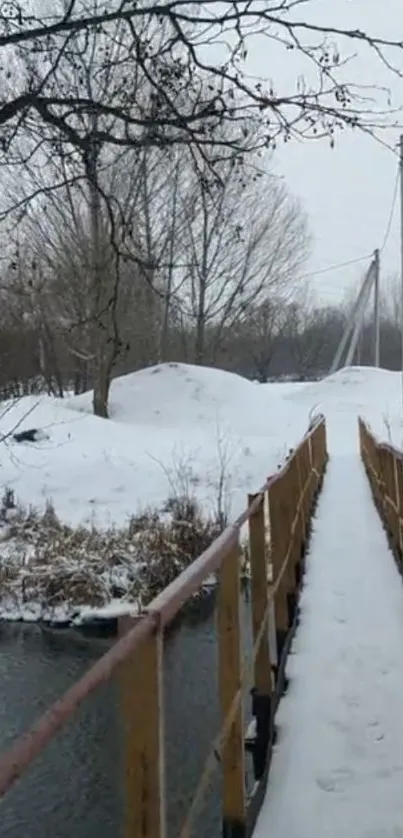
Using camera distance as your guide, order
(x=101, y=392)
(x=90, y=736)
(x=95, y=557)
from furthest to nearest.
Answer: (x=101, y=392)
(x=95, y=557)
(x=90, y=736)

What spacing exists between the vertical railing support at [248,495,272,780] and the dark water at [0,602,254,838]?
0.83 meters

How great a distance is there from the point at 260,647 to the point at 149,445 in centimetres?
1554

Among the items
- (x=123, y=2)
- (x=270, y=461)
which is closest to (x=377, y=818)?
(x=123, y=2)

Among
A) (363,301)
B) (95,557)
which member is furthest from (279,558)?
(363,301)

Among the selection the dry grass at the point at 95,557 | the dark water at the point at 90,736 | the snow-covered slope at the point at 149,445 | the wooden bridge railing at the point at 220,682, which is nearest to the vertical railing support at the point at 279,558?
the wooden bridge railing at the point at 220,682

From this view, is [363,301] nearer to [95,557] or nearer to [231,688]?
[95,557]

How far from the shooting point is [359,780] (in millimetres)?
3562

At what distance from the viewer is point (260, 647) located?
13.4ft

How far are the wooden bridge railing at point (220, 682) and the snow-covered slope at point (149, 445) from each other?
6.28 metres

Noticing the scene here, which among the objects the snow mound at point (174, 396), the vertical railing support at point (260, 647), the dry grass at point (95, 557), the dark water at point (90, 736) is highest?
the snow mound at point (174, 396)

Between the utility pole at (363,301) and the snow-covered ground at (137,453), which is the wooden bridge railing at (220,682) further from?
the utility pole at (363,301)

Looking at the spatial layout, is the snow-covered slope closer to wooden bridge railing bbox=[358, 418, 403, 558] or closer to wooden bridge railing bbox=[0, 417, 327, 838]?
wooden bridge railing bbox=[358, 418, 403, 558]

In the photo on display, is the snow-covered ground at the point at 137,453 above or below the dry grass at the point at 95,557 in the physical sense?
above

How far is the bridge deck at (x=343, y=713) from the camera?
329 cm
